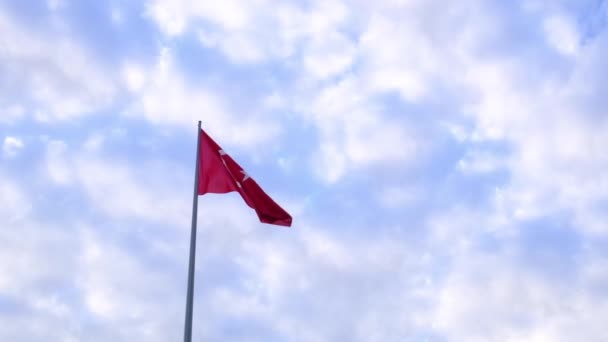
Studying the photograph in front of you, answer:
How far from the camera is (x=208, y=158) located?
97.3 ft

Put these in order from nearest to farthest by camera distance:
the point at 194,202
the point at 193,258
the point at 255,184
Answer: the point at 193,258 → the point at 194,202 → the point at 255,184

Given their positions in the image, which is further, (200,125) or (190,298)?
(200,125)

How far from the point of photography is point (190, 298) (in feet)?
80.7

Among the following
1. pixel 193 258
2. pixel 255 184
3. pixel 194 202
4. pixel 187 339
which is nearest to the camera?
pixel 187 339

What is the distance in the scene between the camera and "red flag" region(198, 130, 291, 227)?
28.9 m

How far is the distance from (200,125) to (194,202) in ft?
12.1

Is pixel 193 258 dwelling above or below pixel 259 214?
below

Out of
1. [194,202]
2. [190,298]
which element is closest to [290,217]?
[194,202]

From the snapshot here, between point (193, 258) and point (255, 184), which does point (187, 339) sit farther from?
point (255, 184)

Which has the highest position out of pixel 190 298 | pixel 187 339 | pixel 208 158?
pixel 208 158

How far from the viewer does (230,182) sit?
29234 mm

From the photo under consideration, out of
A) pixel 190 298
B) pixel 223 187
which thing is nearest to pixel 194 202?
pixel 223 187

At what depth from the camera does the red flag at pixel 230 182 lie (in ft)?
94.8

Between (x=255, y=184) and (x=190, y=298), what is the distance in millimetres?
6022
